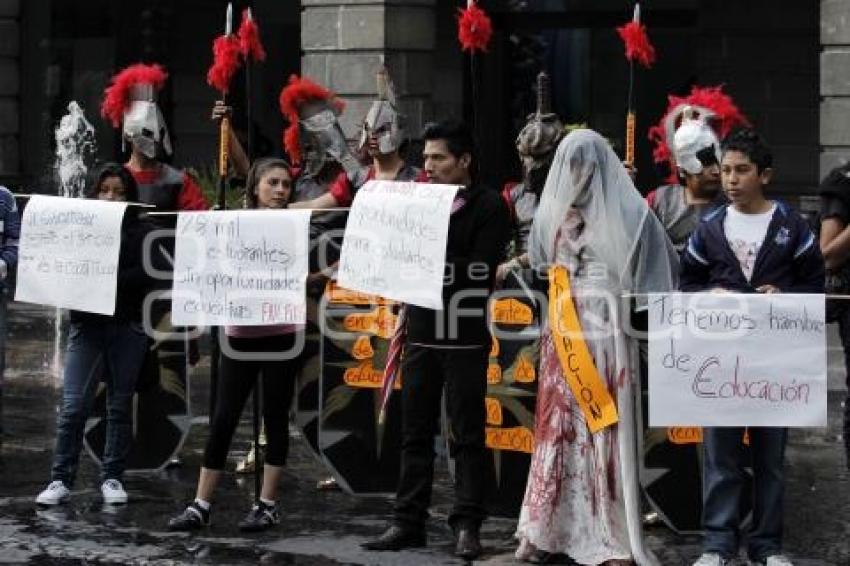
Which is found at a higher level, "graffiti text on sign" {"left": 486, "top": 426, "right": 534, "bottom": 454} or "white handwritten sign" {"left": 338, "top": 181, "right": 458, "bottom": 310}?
"white handwritten sign" {"left": 338, "top": 181, "right": 458, "bottom": 310}

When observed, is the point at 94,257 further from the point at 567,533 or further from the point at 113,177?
the point at 567,533

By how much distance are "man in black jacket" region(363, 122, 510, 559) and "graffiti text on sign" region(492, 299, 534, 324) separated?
0.58 m

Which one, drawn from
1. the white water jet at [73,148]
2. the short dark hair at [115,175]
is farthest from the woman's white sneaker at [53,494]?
the white water jet at [73,148]

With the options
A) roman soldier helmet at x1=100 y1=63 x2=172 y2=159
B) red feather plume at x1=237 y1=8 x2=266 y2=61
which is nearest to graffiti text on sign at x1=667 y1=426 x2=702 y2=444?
red feather plume at x1=237 y1=8 x2=266 y2=61

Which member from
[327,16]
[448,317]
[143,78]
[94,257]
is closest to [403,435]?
[448,317]

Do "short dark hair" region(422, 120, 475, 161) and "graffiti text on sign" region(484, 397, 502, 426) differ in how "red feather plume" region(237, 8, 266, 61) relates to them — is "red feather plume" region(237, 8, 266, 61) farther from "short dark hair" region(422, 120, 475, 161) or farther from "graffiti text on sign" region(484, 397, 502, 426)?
"graffiti text on sign" region(484, 397, 502, 426)

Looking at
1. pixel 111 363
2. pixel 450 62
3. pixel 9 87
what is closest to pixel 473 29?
pixel 111 363

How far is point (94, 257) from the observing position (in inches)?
379

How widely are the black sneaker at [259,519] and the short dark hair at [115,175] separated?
5.80 ft

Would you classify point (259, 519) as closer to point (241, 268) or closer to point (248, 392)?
point (248, 392)

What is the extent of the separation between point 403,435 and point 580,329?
1.02m

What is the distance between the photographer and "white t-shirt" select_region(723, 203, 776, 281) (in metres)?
8.19

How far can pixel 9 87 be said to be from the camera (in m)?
22.0

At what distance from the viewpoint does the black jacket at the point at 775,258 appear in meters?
8.15
